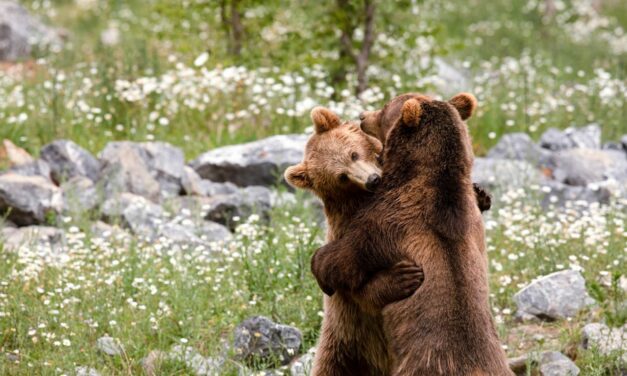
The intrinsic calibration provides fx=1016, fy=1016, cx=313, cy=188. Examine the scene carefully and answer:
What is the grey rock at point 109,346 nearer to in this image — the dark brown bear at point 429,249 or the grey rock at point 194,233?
the grey rock at point 194,233

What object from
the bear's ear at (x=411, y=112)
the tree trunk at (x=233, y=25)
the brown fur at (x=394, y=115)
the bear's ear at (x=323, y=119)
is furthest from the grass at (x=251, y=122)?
the bear's ear at (x=411, y=112)

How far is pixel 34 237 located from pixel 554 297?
370 centimetres

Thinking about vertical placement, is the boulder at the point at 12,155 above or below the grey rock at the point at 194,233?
above

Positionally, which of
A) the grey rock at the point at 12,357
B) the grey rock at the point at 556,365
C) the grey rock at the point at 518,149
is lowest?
the grey rock at the point at 12,357

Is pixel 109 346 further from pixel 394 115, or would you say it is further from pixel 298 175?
pixel 394 115

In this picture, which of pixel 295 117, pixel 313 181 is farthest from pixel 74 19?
pixel 313 181

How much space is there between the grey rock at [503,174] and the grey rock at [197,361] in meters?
3.58

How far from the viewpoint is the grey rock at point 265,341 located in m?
5.60

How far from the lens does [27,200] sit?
319 inches

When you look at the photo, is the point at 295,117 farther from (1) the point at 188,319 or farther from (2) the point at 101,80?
(1) the point at 188,319

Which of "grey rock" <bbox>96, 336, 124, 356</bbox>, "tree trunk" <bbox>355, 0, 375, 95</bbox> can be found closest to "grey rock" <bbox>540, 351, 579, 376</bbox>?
"grey rock" <bbox>96, 336, 124, 356</bbox>

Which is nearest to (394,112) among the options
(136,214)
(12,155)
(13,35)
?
(136,214)

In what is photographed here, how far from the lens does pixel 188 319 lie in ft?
19.2

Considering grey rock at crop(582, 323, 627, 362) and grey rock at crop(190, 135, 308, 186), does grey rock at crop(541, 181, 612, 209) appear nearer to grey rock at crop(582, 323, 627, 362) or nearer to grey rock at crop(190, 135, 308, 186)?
grey rock at crop(190, 135, 308, 186)
